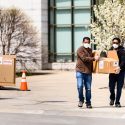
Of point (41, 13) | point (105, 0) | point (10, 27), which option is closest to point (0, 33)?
point (10, 27)

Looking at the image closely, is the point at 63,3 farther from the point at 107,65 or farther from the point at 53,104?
the point at 107,65

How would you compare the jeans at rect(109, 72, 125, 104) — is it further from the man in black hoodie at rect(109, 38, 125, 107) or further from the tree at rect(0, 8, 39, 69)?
the tree at rect(0, 8, 39, 69)

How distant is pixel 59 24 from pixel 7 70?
969 inches

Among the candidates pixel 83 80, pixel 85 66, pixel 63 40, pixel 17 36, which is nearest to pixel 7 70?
pixel 83 80

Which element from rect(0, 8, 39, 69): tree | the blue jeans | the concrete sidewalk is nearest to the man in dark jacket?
the blue jeans

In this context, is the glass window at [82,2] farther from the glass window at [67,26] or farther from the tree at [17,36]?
the tree at [17,36]

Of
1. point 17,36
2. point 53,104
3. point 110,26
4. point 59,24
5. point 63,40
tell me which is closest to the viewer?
point 53,104

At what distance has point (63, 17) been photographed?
4481 centimetres

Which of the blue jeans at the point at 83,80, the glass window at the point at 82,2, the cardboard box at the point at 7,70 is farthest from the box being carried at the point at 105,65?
the glass window at the point at 82,2

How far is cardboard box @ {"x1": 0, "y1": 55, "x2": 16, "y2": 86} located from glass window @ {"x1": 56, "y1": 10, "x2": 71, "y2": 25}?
2417 centimetres

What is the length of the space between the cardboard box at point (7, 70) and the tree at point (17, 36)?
18.1 meters

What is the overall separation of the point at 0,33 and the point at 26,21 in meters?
2.64

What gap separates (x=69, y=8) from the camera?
44.6 m

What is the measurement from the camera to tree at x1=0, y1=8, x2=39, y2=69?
128 feet
